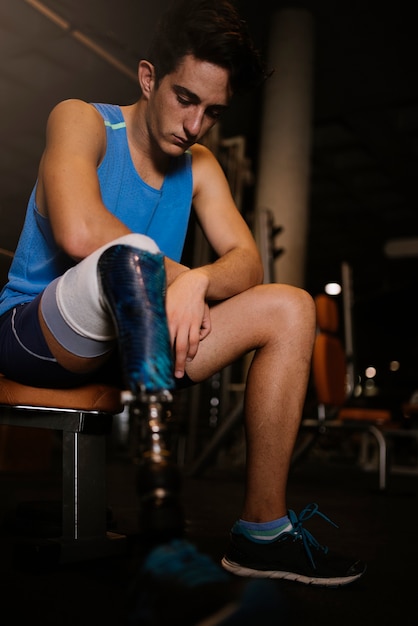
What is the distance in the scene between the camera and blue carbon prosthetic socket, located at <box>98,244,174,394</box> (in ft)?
2.08

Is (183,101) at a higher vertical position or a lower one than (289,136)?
lower

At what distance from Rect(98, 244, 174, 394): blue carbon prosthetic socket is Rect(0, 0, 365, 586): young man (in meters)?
0.14

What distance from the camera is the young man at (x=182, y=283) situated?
2.88 feet

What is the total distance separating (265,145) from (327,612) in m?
4.55

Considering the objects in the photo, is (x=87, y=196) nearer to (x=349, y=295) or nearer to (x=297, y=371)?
(x=297, y=371)

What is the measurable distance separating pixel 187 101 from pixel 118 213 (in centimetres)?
23

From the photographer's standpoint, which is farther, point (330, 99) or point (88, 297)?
point (330, 99)

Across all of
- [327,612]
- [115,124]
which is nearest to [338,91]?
[115,124]

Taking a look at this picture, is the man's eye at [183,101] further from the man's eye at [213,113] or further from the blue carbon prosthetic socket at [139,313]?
the blue carbon prosthetic socket at [139,313]

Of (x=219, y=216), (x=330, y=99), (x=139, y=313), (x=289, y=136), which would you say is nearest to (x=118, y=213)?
(x=219, y=216)

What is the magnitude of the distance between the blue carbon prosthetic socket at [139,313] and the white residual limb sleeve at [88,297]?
2 centimetres

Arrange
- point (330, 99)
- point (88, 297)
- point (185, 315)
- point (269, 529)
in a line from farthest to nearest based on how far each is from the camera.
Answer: point (330, 99) < point (269, 529) < point (185, 315) < point (88, 297)

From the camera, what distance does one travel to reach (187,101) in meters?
1.02

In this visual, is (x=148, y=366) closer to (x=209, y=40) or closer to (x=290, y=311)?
(x=290, y=311)
